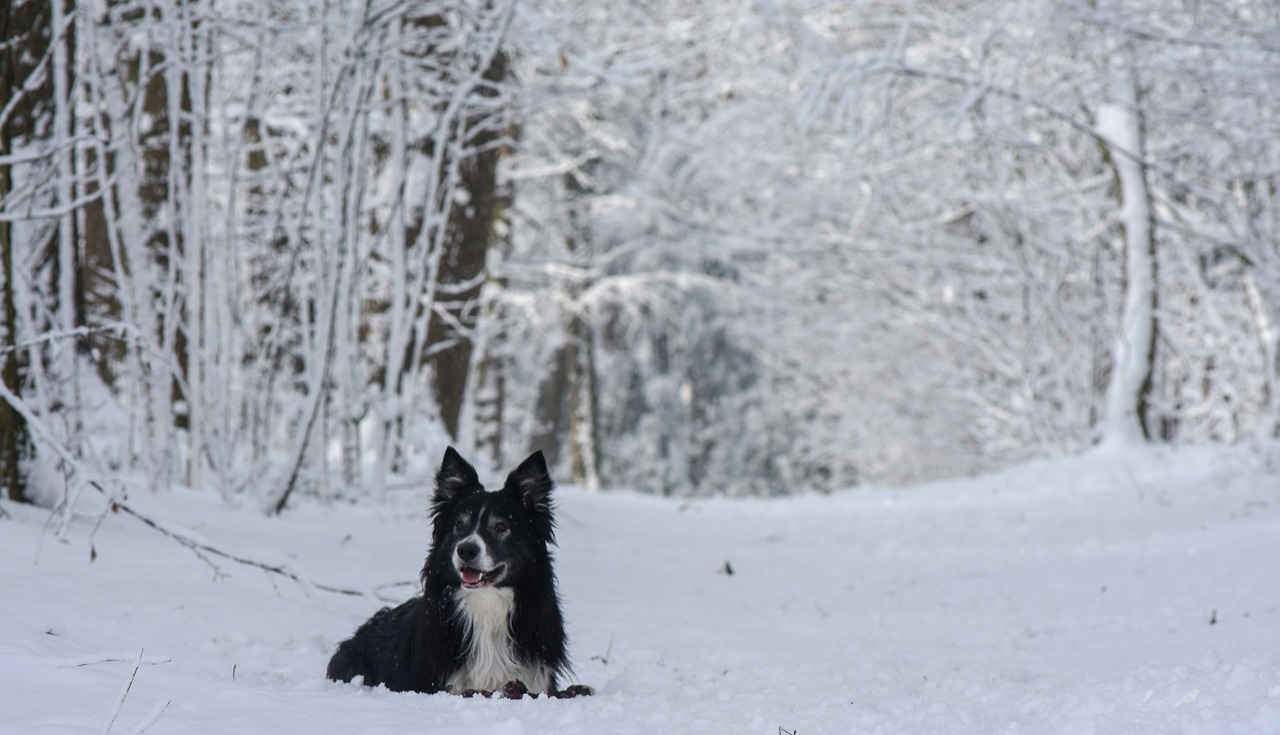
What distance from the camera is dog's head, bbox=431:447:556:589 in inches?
168

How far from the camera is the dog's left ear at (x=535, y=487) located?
15.1ft

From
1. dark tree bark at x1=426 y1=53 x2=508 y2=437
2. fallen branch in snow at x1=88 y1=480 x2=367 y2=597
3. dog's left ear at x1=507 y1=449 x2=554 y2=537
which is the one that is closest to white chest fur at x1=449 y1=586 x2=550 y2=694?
dog's left ear at x1=507 y1=449 x2=554 y2=537

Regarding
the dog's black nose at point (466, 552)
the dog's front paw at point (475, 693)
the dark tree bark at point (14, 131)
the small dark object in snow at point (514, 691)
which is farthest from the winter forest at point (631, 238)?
the small dark object in snow at point (514, 691)

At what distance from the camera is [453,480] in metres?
4.60

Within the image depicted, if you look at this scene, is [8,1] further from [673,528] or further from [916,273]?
[916,273]

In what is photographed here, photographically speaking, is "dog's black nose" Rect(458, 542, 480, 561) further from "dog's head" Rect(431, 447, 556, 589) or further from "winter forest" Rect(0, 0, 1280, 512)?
"winter forest" Rect(0, 0, 1280, 512)

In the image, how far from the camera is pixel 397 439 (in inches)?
351

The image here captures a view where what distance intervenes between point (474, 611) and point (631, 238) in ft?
72.5

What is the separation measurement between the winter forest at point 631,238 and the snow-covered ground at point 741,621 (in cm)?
67

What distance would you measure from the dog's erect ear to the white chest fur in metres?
0.46

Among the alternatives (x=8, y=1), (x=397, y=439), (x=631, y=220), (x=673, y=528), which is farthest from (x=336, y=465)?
(x=631, y=220)

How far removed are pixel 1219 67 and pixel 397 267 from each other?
6905 millimetres

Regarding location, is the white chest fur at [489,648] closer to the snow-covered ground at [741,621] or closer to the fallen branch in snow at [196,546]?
the snow-covered ground at [741,621]

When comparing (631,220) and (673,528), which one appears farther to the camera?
(631,220)
